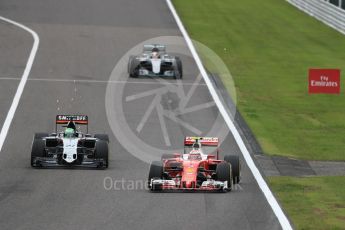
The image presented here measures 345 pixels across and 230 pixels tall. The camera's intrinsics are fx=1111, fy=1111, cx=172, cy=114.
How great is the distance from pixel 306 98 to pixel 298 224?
693 inches

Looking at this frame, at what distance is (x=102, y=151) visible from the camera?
80.4ft

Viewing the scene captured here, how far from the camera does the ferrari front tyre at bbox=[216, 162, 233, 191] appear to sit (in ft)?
72.9

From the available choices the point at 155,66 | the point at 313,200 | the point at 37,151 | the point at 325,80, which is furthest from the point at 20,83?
the point at 313,200

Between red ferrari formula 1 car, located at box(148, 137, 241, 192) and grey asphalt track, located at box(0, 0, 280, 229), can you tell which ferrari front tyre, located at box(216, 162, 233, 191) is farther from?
grey asphalt track, located at box(0, 0, 280, 229)

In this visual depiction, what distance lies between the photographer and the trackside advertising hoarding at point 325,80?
28.6m

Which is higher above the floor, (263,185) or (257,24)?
(257,24)

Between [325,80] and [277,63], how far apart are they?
16202 mm

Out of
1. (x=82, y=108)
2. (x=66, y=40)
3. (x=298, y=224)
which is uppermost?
(x=66, y=40)

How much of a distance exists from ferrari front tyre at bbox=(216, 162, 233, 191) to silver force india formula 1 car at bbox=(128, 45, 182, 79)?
669 inches

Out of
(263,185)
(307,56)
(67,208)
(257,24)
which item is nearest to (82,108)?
(263,185)

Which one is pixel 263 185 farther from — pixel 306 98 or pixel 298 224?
pixel 306 98

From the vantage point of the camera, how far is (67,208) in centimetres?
2064

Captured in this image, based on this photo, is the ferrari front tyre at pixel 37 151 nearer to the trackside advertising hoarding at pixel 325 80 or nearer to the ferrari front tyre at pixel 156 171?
the ferrari front tyre at pixel 156 171

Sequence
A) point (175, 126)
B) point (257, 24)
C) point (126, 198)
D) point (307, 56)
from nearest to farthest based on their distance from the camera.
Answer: point (126, 198) → point (175, 126) → point (307, 56) → point (257, 24)
